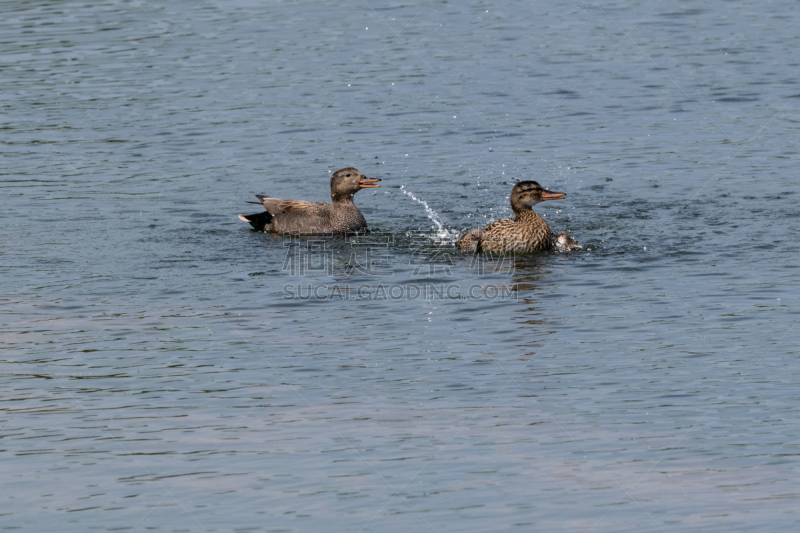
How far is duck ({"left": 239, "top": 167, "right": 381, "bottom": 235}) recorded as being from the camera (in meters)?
15.5

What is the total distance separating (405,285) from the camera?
1254cm

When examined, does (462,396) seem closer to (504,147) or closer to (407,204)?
(407,204)

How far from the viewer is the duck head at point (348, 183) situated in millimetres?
15680

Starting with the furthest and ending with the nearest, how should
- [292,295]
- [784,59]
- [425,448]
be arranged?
[784,59] < [292,295] < [425,448]

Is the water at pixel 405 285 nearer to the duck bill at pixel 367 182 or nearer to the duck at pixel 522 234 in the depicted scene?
the duck at pixel 522 234

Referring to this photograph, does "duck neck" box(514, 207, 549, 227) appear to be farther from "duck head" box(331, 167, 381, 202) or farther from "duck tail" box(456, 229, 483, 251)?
"duck head" box(331, 167, 381, 202)

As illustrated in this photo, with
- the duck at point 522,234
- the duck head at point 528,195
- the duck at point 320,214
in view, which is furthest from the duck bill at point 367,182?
the duck head at point 528,195

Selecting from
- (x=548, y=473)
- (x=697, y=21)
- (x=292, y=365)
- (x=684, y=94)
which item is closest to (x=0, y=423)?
(x=292, y=365)

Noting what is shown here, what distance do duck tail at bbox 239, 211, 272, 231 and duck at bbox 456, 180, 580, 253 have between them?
2637 mm

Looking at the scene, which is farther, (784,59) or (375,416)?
(784,59)

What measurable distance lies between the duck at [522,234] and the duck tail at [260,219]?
104 inches

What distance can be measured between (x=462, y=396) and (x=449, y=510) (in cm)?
191

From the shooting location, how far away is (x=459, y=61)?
24.1 metres

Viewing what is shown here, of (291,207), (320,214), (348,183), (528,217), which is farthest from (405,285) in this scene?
(291,207)
